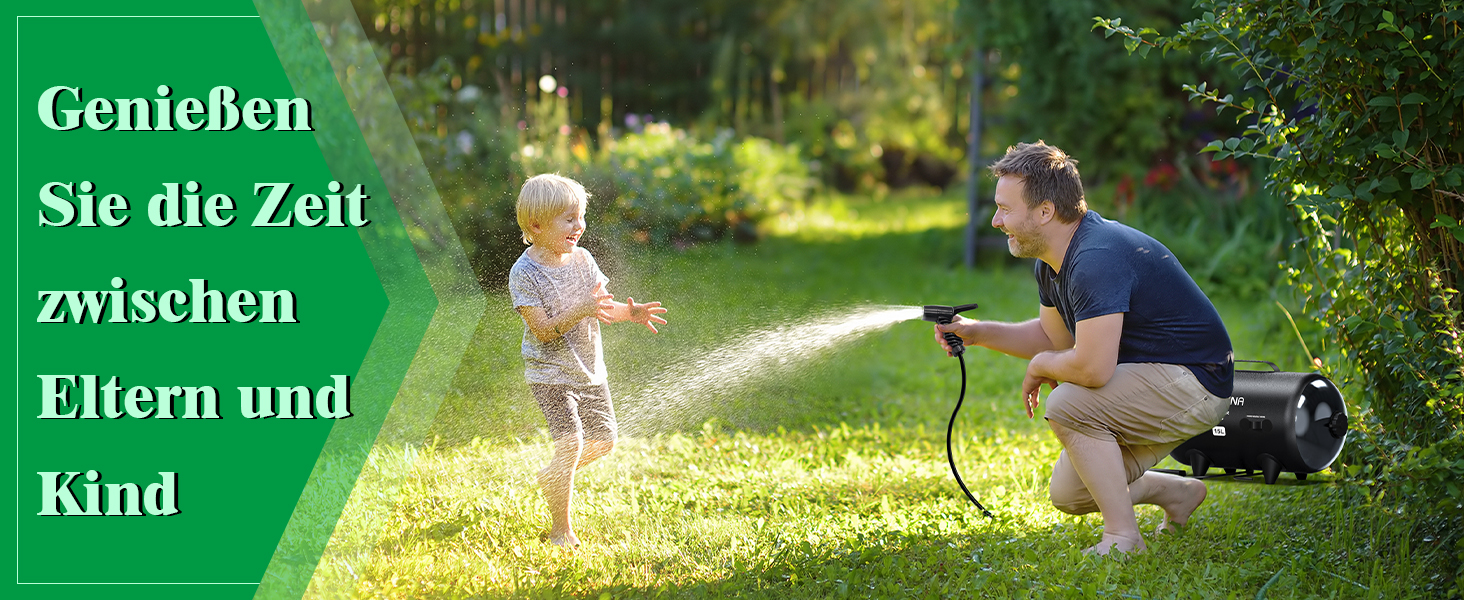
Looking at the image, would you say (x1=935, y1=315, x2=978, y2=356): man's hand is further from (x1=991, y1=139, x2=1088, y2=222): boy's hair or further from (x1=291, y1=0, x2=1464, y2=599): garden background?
(x1=291, y1=0, x2=1464, y2=599): garden background

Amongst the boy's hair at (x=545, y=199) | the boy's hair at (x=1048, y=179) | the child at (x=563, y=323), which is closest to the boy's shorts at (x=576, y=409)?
the child at (x=563, y=323)

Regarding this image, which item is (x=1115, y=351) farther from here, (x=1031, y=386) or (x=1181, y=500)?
(x=1181, y=500)

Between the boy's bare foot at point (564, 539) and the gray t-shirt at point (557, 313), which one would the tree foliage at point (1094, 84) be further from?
the boy's bare foot at point (564, 539)

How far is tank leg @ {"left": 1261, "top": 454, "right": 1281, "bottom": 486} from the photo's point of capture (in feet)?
10.3

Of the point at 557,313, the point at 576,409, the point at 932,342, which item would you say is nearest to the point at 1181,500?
the point at 576,409

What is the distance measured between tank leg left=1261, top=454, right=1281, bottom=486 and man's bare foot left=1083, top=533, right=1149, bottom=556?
0.42 metres

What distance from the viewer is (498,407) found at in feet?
15.1

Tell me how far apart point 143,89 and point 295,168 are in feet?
2.54

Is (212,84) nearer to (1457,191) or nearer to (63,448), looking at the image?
(63,448)

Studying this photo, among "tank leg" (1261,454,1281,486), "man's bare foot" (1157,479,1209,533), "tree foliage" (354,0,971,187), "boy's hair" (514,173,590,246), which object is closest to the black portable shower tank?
"tank leg" (1261,454,1281,486)

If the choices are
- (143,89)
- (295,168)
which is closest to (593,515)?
(295,168)

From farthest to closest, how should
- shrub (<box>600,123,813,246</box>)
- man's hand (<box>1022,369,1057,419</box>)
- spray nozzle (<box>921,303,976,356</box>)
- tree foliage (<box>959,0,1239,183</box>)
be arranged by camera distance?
shrub (<box>600,123,813,246</box>), tree foliage (<box>959,0,1239,183</box>), spray nozzle (<box>921,303,976,356</box>), man's hand (<box>1022,369,1057,419</box>)

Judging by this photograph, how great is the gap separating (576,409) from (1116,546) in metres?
1.51

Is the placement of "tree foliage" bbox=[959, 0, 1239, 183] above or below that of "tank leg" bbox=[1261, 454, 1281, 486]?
above
